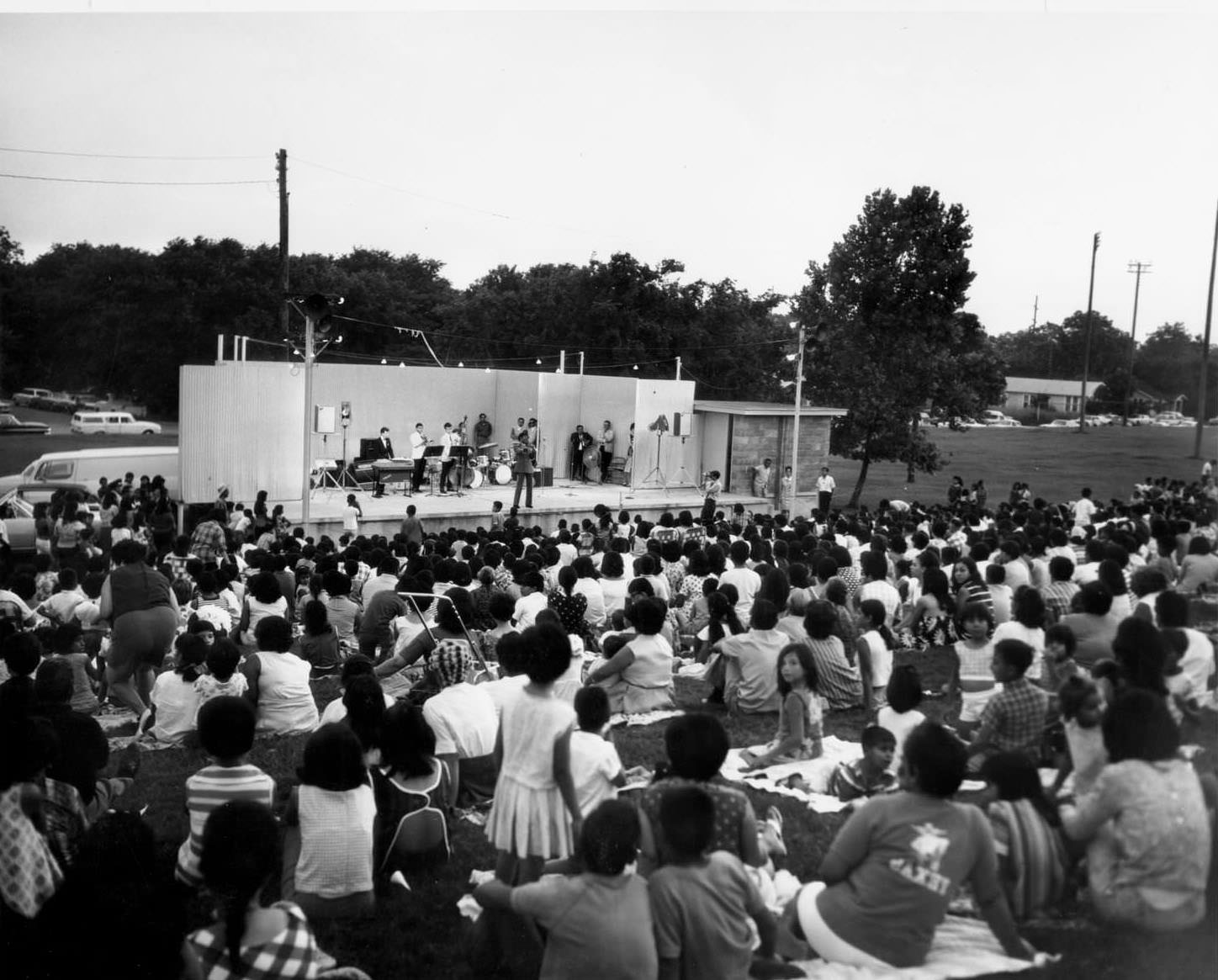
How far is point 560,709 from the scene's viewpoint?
4.50 metres

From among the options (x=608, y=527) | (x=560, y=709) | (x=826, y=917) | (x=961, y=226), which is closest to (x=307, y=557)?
(x=608, y=527)

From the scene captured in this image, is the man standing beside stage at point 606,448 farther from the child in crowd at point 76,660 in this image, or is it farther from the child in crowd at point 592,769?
the child in crowd at point 592,769

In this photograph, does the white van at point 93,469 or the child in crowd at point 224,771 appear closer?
the child in crowd at point 224,771

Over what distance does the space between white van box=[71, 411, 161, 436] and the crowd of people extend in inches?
720

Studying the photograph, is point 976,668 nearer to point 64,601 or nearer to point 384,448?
point 64,601

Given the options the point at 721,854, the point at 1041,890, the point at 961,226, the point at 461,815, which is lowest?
the point at 461,815

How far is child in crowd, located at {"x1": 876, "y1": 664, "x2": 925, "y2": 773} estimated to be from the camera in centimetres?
536

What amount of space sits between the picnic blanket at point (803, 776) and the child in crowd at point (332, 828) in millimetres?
2040

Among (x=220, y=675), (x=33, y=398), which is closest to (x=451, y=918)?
(x=220, y=675)

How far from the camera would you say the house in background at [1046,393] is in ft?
122

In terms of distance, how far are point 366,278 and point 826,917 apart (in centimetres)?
4027

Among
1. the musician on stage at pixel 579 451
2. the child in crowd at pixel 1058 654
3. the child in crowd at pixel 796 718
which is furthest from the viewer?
the musician on stage at pixel 579 451

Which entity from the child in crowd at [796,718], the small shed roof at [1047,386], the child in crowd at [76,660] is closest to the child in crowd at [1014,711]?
the child in crowd at [796,718]

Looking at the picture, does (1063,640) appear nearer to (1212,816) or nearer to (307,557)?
(1212,816)
